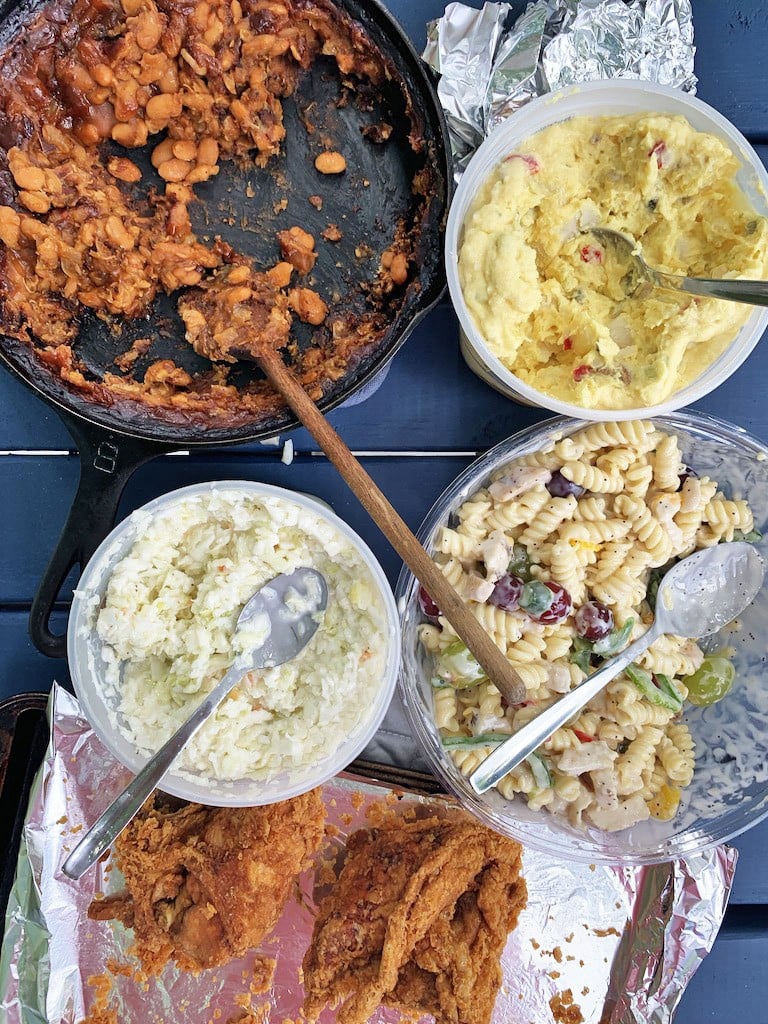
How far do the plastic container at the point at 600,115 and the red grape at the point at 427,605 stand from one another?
1.50ft

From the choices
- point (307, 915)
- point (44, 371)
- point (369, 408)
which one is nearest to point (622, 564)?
point (369, 408)

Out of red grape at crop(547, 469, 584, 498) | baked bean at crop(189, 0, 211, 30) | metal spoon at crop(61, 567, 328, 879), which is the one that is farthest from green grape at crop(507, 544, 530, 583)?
baked bean at crop(189, 0, 211, 30)

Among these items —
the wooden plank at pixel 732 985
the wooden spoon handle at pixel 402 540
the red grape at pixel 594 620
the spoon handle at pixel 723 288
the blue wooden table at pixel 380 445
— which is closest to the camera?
the spoon handle at pixel 723 288

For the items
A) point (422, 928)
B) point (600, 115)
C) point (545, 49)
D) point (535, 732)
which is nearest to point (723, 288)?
point (600, 115)

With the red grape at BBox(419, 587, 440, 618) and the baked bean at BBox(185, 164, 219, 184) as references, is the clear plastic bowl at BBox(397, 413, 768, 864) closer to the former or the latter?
the red grape at BBox(419, 587, 440, 618)

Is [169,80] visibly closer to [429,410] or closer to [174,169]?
[174,169]

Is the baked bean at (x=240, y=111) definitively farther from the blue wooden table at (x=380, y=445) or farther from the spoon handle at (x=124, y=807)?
the spoon handle at (x=124, y=807)

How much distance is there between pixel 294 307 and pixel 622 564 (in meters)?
0.88

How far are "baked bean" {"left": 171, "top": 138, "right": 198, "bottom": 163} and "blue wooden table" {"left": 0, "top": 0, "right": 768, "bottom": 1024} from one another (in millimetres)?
588

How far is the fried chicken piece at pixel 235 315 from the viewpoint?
148 centimetres

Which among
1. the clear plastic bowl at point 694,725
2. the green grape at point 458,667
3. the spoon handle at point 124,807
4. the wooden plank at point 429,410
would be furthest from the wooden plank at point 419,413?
the spoon handle at point 124,807

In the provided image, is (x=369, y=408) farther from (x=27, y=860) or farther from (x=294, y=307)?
(x=27, y=860)

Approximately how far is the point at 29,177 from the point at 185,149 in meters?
0.30

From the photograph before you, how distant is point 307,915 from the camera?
170cm
